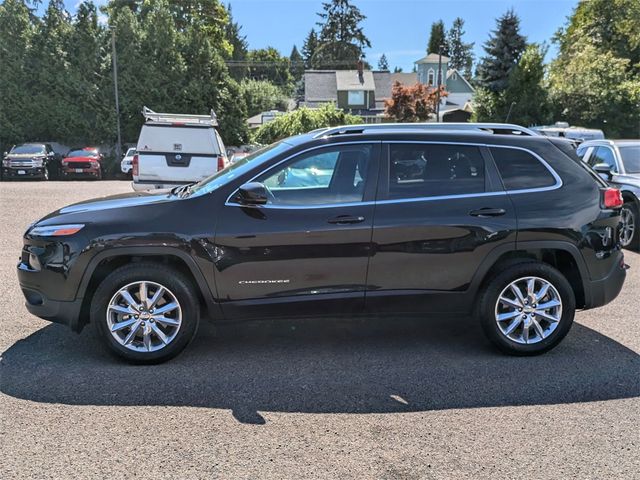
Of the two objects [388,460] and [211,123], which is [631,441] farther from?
[211,123]

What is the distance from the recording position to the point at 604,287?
4824 mm

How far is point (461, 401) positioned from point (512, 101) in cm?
3734

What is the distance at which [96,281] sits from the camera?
447cm

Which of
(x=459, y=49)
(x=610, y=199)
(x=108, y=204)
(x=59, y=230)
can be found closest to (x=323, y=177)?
(x=108, y=204)

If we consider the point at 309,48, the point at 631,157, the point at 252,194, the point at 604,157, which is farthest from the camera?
the point at 309,48

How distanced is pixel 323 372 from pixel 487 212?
1822 millimetres

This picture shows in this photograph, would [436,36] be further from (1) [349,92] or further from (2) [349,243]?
(2) [349,243]

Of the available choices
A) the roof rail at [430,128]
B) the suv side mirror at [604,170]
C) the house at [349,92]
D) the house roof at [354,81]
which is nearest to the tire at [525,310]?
the roof rail at [430,128]

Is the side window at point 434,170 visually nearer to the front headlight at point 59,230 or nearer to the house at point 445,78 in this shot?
the front headlight at point 59,230

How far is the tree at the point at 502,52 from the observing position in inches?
1656

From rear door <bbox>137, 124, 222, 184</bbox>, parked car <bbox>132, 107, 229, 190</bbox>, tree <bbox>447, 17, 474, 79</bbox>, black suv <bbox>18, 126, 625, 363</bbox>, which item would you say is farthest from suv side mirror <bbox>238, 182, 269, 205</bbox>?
tree <bbox>447, 17, 474, 79</bbox>

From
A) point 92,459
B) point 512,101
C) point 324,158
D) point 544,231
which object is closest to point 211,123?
point 324,158

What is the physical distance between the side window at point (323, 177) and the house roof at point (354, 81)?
49.2 m

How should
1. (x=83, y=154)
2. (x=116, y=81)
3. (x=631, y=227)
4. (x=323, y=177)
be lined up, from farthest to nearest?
(x=116, y=81) → (x=83, y=154) → (x=631, y=227) → (x=323, y=177)
